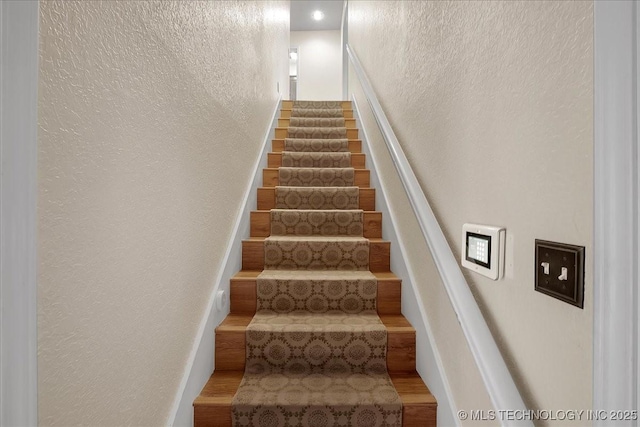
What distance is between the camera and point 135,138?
0.85 meters

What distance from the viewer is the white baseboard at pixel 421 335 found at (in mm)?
1099

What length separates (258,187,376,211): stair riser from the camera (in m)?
2.40

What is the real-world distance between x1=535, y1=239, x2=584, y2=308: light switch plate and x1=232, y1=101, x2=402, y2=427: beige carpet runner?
78 cm

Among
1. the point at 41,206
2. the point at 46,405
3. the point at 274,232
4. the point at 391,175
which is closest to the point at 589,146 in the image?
the point at 41,206

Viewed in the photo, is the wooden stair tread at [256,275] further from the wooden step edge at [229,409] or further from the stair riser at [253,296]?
the wooden step edge at [229,409]

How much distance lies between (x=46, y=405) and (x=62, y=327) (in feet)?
0.41

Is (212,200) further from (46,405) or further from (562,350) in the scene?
(562,350)

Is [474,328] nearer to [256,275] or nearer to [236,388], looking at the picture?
[236,388]

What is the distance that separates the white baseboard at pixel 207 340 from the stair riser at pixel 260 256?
39 mm

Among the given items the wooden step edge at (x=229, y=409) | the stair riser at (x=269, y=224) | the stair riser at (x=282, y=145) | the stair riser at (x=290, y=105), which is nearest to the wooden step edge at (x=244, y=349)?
the wooden step edge at (x=229, y=409)

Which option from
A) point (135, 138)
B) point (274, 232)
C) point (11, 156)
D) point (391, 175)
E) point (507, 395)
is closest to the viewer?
point (11, 156)

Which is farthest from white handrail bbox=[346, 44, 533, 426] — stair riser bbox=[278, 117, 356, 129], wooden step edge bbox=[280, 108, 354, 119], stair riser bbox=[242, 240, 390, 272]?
wooden step edge bbox=[280, 108, 354, 119]

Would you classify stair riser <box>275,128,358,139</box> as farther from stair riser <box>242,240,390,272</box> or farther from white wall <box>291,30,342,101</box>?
white wall <box>291,30,342,101</box>

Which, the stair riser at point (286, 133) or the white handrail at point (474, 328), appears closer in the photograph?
the white handrail at point (474, 328)
